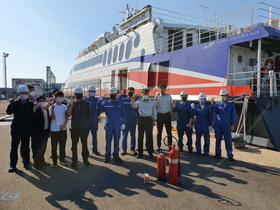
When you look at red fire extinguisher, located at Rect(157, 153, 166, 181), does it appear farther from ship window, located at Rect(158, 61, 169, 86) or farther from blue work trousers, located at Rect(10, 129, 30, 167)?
ship window, located at Rect(158, 61, 169, 86)

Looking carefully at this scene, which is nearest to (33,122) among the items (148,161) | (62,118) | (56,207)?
(62,118)

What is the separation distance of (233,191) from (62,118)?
3.75 metres

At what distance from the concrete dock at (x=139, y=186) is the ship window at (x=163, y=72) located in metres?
5.99

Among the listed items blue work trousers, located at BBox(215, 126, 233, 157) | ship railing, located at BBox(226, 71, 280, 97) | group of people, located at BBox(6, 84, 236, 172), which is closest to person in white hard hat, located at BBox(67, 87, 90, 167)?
group of people, located at BBox(6, 84, 236, 172)

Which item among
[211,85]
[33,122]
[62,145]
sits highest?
[211,85]

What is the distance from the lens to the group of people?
15.4ft

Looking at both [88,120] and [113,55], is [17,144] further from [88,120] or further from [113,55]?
[113,55]

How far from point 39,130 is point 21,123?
0.42 meters

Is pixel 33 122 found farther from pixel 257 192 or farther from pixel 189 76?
pixel 189 76

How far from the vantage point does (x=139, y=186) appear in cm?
396

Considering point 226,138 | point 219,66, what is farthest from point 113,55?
point 226,138

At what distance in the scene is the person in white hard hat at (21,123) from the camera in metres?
4.54

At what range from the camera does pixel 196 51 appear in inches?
366

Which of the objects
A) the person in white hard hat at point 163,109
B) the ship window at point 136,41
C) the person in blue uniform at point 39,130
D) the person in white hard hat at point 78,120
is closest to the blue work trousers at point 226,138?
Result: the person in white hard hat at point 163,109
